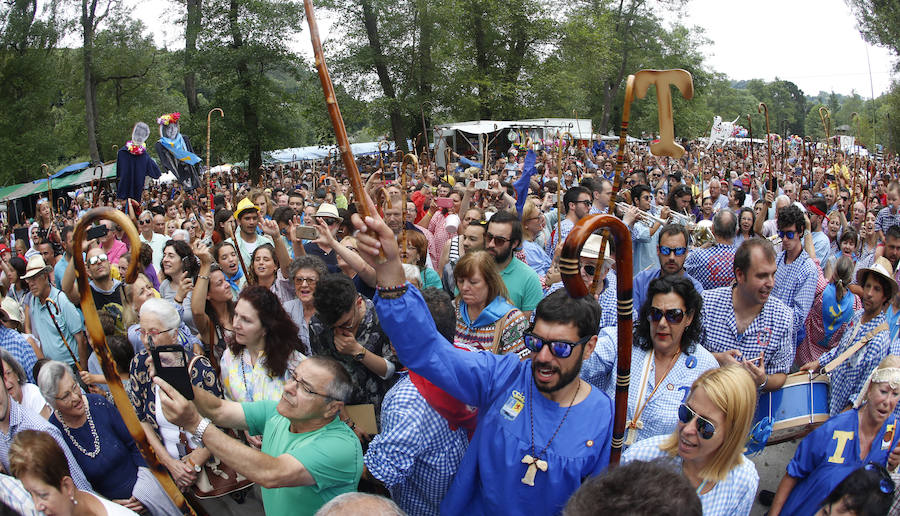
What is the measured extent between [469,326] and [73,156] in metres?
40.4

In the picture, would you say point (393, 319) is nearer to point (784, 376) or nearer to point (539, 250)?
point (784, 376)

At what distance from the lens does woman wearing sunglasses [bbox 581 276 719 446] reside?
10.5 ft

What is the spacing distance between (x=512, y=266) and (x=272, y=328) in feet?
6.25

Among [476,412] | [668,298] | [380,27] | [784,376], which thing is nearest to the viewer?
[476,412]

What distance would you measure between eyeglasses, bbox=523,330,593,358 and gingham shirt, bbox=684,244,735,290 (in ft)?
10.9

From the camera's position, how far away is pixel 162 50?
108 feet

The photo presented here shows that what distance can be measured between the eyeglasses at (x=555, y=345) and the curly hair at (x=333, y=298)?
149 centimetres

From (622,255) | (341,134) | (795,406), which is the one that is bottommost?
(795,406)

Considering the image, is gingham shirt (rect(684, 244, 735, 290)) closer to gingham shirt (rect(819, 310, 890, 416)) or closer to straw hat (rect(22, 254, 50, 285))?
gingham shirt (rect(819, 310, 890, 416))

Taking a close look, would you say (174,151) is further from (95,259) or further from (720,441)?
(720,441)

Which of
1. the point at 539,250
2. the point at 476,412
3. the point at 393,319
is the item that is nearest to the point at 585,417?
the point at 476,412

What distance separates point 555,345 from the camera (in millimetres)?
2439

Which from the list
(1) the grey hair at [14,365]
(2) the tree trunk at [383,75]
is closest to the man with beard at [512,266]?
(1) the grey hair at [14,365]

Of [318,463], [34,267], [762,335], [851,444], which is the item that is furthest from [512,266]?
[34,267]
